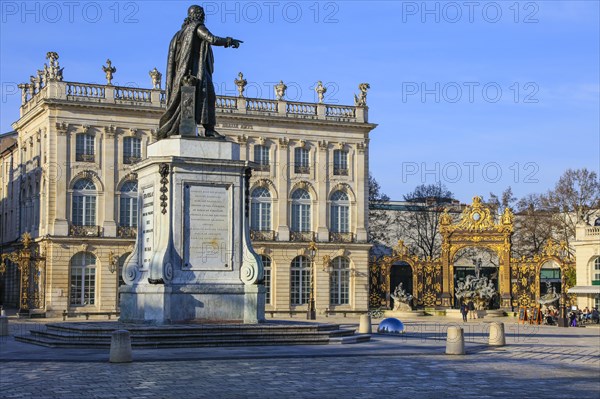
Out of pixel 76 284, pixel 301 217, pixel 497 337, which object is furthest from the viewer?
pixel 301 217

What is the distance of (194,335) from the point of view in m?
23.4

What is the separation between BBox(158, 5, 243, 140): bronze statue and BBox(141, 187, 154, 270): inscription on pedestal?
159 cm

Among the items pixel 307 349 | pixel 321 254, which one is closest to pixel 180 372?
pixel 307 349

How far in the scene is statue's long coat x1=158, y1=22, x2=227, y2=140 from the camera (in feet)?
85.0

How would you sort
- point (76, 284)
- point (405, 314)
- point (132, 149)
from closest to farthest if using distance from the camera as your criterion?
1. point (405, 314)
2. point (76, 284)
3. point (132, 149)

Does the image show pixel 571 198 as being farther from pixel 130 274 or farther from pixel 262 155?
pixel 130 274

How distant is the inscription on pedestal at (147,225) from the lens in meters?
25.2

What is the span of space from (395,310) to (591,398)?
41451mm

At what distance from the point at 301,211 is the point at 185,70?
37839 millimetres

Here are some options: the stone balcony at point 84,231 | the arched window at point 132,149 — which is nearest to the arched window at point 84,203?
the stone balcony at point 84,231

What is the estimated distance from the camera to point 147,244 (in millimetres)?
25438

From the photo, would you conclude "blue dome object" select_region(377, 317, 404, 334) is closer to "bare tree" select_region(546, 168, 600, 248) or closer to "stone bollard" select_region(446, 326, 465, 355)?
"stone bollard" select_region(446, 326, 465, 355)

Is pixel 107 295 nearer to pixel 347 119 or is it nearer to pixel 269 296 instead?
pixel 269 296

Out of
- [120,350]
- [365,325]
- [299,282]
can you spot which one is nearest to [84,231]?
[299,282]
